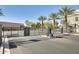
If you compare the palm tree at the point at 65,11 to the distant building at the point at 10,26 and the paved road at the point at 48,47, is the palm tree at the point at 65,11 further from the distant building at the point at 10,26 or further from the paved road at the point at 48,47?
the distant building at the point at 10,26

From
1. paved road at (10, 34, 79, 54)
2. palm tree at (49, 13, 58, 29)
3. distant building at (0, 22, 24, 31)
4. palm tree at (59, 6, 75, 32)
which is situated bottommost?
paved road at (10, 34, 79, 54)

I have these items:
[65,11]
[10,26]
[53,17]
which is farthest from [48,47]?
[10,26]

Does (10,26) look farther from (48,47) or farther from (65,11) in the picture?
(65,11)

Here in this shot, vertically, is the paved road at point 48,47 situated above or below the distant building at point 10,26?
below

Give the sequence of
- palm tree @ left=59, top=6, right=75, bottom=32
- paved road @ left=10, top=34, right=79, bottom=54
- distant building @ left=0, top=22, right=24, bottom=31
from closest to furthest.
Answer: paved road @ left=10, top=34, right=79, bottom=54 < palm tree @ left=59, top=6, right=75, bottom=32 < distant building @ left=0, top=22, right=24, bottom=31

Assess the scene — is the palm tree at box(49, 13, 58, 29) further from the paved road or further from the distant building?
the distant building

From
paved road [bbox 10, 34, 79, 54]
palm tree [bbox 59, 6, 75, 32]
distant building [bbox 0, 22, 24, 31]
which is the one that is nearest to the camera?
paved road [bbox 10, 34, 79, 54]

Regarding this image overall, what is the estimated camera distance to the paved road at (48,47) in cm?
420

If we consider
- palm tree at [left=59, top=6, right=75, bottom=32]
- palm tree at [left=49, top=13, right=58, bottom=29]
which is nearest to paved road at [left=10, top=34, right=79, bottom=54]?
palm tree at [left=49, top=13, right=58, bottom=29]

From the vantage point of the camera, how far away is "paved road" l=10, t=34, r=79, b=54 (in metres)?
4.20

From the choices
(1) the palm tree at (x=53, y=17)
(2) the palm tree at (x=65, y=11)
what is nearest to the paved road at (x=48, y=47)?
(1) the palm tree at (x=53, y=17)
